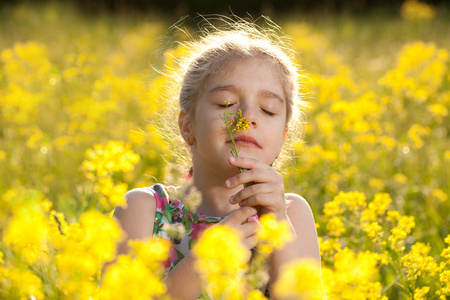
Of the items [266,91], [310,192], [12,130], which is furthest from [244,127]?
[12,130]

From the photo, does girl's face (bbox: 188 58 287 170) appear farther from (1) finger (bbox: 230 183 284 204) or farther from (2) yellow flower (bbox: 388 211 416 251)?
(2) yellow flower (bbox: 388 211 416 251)

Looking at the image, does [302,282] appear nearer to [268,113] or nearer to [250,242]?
[250,242]

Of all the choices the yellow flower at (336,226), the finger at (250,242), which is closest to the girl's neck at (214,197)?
the finger at (250,242)

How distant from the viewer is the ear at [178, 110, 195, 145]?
7.15 ft

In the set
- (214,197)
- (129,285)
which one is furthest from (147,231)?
(129,285)

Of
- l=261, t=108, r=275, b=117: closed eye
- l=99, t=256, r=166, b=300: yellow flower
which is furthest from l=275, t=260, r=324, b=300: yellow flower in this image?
l=261, t=108, r=275, b=117: closed eye

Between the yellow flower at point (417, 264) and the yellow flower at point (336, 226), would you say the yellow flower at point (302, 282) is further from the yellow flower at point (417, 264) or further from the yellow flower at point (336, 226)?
the yellow flower at point (336, 226)

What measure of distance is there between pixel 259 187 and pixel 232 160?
12 centimetres

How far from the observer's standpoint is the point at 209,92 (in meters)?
2.09

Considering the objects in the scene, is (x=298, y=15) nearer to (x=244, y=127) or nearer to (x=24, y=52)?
(x=24, y=52)

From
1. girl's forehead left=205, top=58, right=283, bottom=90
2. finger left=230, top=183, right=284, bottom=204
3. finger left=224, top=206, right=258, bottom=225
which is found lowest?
finger left=224, top=206, right=258, bottom=225

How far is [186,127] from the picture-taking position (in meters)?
2.24

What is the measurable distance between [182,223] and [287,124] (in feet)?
1.92

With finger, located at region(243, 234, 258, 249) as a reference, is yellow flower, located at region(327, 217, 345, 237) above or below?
below
